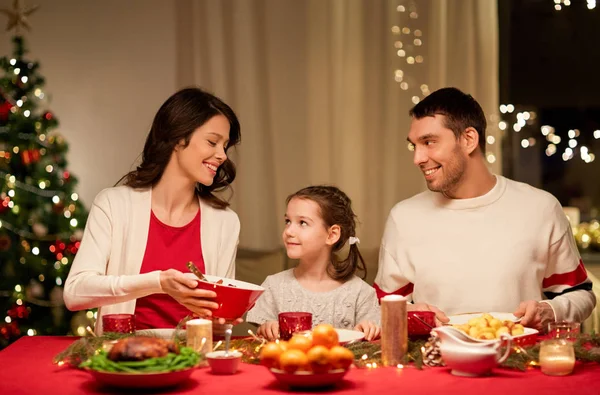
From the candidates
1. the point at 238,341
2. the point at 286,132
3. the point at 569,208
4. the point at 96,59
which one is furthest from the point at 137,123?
the point at 238,341

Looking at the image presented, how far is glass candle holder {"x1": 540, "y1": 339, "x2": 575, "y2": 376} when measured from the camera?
6.65ft

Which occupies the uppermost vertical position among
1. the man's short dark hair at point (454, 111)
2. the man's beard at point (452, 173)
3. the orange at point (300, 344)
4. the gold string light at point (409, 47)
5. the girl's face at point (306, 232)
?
the gold string light at point (409, 47)

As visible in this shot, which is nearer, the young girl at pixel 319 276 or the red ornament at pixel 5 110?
the young girl at pixel 319 276

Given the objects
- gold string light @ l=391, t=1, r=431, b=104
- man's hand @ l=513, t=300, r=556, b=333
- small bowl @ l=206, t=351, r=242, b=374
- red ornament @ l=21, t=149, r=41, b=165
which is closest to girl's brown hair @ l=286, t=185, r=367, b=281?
man's hand @ l=513, t=300, r=556, b=333

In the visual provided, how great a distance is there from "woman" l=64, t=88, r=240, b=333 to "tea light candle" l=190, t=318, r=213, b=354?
28.2 inches

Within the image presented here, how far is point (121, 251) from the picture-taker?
9.80ft

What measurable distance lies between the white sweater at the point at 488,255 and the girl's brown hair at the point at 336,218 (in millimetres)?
136

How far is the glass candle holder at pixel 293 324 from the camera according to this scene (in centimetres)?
228

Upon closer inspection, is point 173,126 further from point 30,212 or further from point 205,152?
point 30,212

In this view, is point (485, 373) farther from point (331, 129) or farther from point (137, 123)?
point (137, 123)

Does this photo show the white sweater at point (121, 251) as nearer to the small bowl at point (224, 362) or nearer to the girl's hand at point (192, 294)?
the girl's hand at point (192, 294)

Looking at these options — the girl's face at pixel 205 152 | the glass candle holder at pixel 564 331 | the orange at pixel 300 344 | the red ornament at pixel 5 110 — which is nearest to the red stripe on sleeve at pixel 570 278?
the glass candle holder at pixel 564 331

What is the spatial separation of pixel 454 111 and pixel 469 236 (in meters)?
0.48

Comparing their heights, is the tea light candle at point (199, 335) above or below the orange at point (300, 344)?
below
